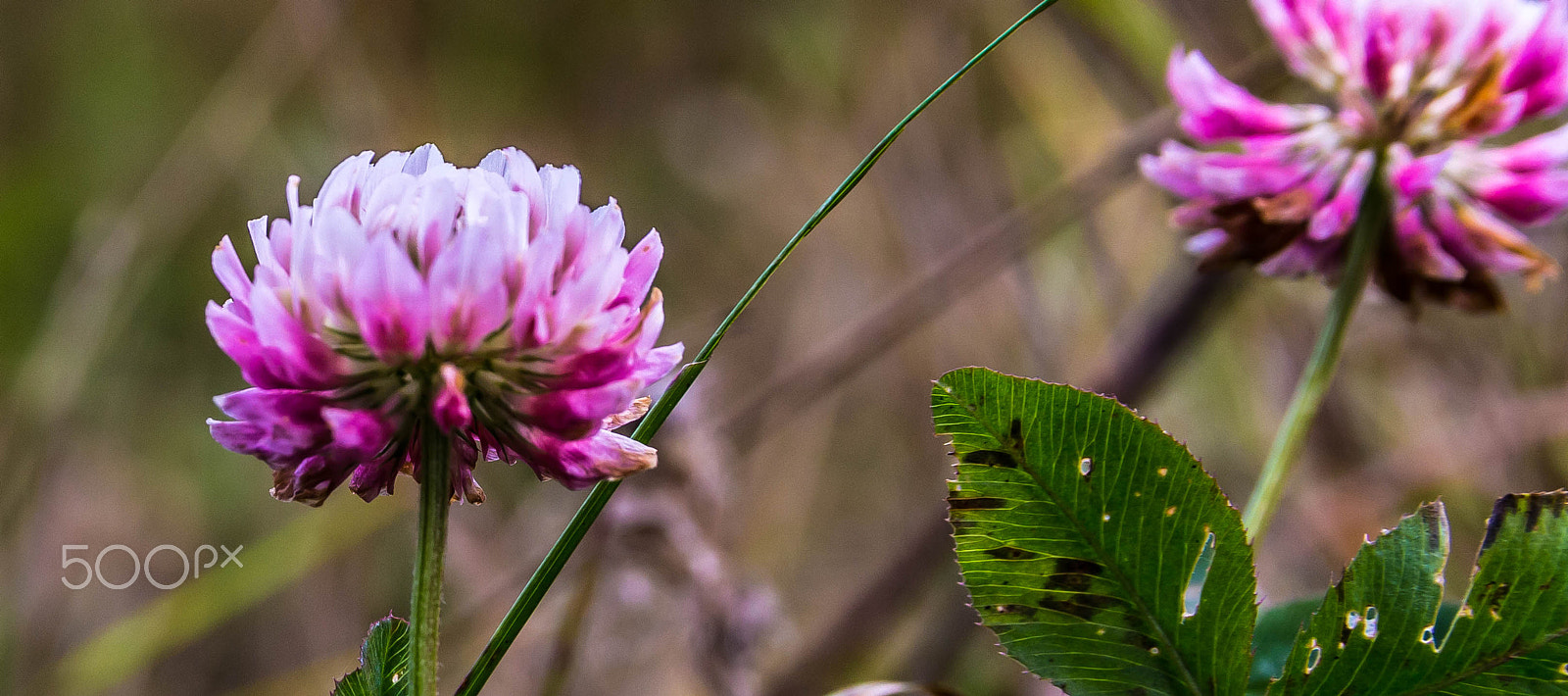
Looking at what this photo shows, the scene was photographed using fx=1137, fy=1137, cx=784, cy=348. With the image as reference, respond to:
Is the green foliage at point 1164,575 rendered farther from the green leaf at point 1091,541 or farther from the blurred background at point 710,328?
the blurred background at point 710,328

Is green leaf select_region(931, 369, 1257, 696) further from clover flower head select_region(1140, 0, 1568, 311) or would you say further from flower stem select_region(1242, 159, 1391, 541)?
clover flower head select_region(1140, 0, 1568, 311)

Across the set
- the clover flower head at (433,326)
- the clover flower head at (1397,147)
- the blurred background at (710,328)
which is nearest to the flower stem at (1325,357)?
the clover flower head at (1397,147)

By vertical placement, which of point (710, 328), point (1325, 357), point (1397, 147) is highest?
point (710, 328)

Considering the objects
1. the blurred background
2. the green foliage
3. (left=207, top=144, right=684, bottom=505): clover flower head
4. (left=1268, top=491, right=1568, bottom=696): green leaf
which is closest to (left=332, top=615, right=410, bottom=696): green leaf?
(left=207, top=144, right=684, bottom=505): clover flower head

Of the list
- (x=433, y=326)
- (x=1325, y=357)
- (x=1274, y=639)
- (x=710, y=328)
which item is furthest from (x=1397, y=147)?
(x=710, y=328)

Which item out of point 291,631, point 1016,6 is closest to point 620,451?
point 1016,6

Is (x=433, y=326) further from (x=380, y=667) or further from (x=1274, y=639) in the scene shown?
(x=1274, y=639)

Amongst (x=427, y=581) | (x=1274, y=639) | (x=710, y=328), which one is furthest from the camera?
(x=710, y=328)
